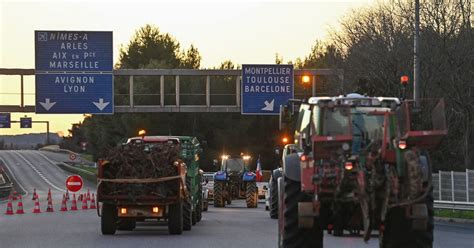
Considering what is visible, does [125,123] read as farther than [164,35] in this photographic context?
No

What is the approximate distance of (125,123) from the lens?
84.6 meters

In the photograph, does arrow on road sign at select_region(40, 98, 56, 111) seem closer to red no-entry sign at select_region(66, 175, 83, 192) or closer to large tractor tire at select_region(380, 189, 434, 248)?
red no-entry sign at select_region(66, 175, 83, 192)

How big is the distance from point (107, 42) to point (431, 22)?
1380cm

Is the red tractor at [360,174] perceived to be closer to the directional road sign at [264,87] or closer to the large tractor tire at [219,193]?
the large tractor tire at [219,193]

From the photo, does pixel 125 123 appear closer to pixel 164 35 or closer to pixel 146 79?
pixel 146 79

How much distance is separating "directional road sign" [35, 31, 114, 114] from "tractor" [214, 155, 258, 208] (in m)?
6.47

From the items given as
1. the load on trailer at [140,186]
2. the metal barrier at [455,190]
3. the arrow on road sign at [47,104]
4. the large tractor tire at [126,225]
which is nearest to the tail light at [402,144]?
the load on trailer at [140,186]

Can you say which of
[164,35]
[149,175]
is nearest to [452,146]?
[149,175]

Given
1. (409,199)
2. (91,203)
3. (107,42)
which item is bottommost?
(91,203)

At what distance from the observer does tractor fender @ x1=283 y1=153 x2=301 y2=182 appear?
1472cm

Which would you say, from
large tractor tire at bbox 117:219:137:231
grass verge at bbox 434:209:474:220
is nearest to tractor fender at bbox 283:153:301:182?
large tractor tire at bbox 117:219:137:231

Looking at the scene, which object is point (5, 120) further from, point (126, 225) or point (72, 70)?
point (126, 225)

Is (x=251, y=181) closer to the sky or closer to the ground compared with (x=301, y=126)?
closer to the ground

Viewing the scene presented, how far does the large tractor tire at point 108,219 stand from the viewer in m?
24.0
